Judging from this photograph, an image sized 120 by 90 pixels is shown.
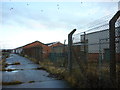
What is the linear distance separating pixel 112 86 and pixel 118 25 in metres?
1.91

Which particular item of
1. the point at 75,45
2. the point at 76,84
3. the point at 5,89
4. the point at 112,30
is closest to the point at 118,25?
the point at 112,30

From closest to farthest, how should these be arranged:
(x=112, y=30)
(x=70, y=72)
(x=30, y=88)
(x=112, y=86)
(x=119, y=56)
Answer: (x=112, y=86)
(x=112, y=30)
(x=119, y=56)
(x=30, y=88)
(x=70, y=72)

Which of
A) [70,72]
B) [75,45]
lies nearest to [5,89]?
[70,72]

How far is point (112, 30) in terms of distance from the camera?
588 cm

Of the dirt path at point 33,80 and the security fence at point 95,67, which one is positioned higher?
the security fence at point 95,67

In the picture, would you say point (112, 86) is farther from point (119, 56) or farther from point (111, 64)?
point (119, 56)

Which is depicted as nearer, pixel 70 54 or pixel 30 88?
pixel 30 88

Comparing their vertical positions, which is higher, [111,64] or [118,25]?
[118,25]

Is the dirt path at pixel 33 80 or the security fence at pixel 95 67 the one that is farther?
the dirt path at pixel 33 80

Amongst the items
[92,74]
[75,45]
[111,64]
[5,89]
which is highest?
[75,45]

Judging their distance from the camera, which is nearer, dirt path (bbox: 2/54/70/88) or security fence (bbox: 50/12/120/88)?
security fence (bbox: 50/12/120/88)

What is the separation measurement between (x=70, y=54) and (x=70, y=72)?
0.87 m

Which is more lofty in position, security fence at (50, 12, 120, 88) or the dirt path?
security fence at (50, 12, 120, 88)

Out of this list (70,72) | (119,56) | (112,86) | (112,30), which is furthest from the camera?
(70,72)
